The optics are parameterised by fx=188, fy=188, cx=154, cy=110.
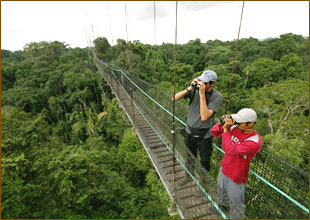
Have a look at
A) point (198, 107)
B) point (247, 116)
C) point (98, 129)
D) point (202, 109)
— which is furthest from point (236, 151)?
point (98, 129)

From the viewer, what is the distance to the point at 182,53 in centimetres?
1853

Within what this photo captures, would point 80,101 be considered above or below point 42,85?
below

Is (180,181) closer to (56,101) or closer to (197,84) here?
(197,84)

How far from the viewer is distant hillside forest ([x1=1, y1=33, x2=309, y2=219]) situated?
4000 mm

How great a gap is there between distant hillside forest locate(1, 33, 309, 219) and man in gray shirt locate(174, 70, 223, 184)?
3411 millimetres

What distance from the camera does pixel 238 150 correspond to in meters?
1.04

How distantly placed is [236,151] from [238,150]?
15mm

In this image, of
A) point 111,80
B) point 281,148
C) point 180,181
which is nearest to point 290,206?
point 180,181

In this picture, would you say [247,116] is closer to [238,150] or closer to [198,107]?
[238,150]

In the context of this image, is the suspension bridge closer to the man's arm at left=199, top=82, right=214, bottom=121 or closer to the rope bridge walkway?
the rope bridge walkway

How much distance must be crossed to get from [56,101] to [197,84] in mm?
14340

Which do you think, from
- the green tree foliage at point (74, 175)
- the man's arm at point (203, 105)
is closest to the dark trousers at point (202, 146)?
the man's arm at point (203, 105)

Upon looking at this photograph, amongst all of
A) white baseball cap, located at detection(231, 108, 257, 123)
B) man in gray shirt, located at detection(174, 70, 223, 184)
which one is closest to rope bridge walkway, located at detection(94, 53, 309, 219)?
man in gray shirt, located at detection(174, 70, 223, 184)

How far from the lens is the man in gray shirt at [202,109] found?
127cm
